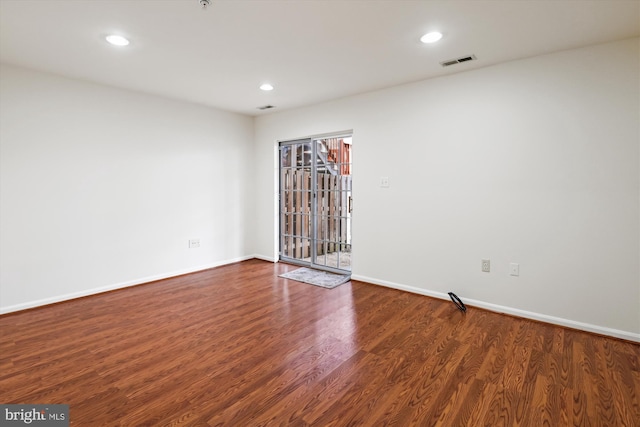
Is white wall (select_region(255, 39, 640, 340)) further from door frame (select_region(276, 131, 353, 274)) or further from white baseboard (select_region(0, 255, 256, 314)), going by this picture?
white baseboard (select_region(0, 255, 256, 314))

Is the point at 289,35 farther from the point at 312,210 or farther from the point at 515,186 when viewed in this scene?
the point at 312,210

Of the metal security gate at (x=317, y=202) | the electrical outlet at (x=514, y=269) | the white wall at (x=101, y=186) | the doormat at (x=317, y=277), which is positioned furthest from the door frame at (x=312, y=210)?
the electrical outlet at (x=514, y=269)

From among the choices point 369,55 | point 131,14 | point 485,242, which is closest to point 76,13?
point 131,14

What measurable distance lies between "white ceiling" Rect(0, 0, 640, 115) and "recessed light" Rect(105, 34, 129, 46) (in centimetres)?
6

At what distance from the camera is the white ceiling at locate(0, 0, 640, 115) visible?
83.7 inches

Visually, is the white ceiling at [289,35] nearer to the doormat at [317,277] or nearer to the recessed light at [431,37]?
the recessed light at [431,37]

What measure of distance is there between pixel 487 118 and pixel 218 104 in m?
3.52

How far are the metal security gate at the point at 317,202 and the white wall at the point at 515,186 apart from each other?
43 cm

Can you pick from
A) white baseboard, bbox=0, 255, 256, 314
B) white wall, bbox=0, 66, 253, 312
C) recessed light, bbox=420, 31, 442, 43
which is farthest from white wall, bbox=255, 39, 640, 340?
white baseboard, bbox=0, 255, 256, 314

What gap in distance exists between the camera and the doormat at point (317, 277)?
13.6ft

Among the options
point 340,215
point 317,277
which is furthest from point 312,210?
point 317,277

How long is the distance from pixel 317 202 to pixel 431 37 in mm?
2792

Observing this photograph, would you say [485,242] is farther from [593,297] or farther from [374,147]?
[374,147]

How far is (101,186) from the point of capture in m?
3.70
